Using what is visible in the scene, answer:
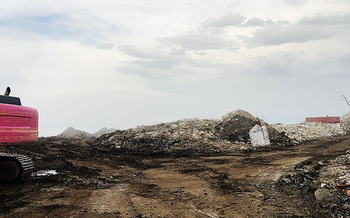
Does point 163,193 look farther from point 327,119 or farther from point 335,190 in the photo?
point 327,119

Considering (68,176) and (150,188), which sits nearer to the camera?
(150,188)

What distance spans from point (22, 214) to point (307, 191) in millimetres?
6600

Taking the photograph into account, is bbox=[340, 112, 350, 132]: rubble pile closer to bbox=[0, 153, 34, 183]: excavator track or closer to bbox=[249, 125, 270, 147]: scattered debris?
bbox=[249, 125, 270, 147]: scattered debris

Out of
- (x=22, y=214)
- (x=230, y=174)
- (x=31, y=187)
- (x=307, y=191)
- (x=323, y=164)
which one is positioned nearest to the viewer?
(x=22, y=214)

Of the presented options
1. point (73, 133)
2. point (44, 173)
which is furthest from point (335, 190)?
point (73, 133)

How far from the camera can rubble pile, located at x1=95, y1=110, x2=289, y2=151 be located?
18797 mm

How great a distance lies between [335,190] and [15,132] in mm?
8156

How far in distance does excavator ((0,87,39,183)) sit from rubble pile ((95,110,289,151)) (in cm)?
1145

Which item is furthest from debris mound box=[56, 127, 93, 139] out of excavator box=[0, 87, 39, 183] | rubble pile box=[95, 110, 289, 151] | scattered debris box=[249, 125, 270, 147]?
excavator box=[0, 87, 39, 183]

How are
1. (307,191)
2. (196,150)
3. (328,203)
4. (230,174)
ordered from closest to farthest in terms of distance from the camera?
(328,203) → (307,191) → (230,174) → (196,150)

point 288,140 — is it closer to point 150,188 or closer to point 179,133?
point 179,133

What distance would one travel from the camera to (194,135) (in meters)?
19.9

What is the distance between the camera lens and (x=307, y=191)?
7.13 meters

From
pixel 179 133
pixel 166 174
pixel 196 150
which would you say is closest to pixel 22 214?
pixel 166 174
